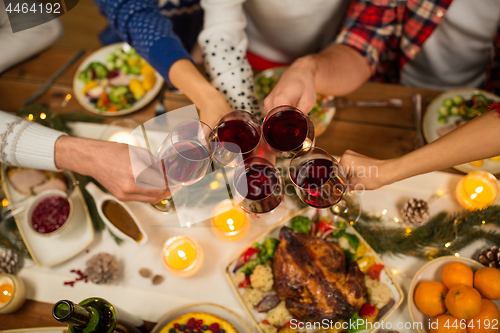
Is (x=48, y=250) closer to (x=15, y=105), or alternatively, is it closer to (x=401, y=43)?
(x=15, y=105)

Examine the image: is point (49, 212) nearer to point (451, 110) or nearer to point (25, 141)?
point (25, 141)

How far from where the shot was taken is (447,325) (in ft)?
2.99

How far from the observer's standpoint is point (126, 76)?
62.5 inches

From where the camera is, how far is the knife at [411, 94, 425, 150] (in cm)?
127

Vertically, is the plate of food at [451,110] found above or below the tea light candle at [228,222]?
above

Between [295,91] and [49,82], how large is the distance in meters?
1.31

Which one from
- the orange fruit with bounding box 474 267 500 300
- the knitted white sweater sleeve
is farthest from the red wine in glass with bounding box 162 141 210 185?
the orange fruit with bounding box 474 267 500 300

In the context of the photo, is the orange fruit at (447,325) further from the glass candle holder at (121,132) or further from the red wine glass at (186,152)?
the glass candle holder at (121,132)

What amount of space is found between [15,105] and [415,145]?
1932 millimetres

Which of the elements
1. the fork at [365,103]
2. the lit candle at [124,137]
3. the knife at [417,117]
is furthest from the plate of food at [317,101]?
the lit candle at [124,137]

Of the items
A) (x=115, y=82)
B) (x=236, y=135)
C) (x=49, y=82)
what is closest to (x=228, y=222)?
(x=236, y=135)

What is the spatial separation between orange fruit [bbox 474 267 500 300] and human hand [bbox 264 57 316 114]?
30.7 inches

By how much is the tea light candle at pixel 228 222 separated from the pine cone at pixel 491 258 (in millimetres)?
844

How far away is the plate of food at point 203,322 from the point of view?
99 cm
